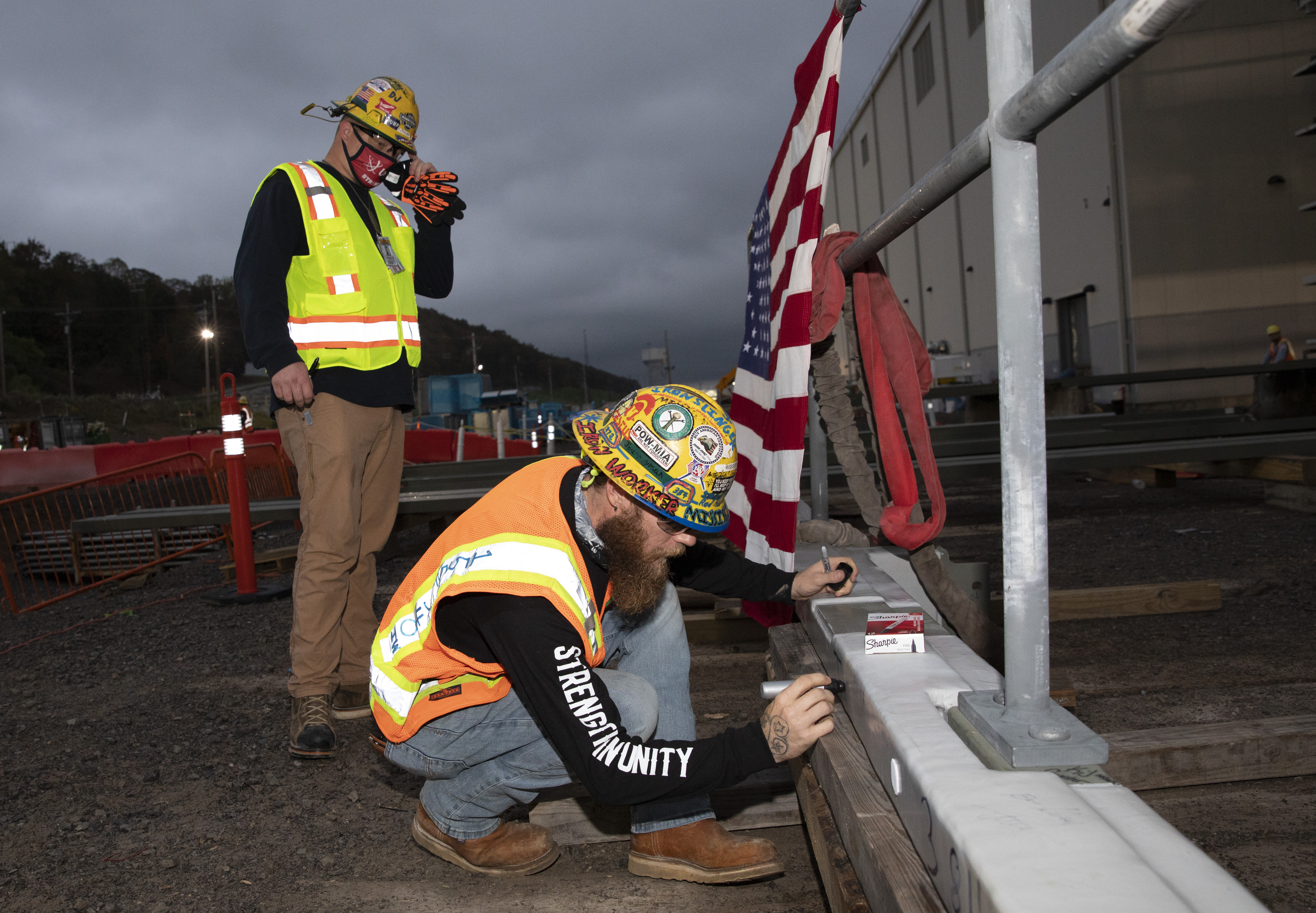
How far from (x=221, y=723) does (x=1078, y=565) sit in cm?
436

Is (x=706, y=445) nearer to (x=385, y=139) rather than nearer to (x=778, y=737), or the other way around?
(x=778, y=737)

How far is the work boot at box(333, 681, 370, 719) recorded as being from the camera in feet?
10.1

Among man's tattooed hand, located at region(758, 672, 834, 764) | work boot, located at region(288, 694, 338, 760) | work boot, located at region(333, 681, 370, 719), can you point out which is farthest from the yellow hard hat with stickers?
work boot, located at region(333, 681, 370, 719)

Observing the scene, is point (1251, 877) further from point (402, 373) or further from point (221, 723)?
point (221, 723)

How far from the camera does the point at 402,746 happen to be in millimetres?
2043

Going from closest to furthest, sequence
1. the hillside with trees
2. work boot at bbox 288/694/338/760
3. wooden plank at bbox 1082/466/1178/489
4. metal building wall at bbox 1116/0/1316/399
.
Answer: work boot at bbox 288/694/338/760, wooden plank at bbox 1082/466/1178/489, metal building wall at bbox 1116/0/1316/399, the hillside with trees

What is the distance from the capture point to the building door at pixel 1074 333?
2012 cm

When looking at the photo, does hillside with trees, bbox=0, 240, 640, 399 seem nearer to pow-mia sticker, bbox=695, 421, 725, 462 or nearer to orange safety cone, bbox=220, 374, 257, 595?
orange safety cone, bbox=220, 374, 257, 595

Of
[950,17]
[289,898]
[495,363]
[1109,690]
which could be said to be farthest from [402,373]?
[495,363]

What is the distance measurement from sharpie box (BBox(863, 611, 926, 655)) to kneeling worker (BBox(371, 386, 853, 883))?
0.67 ft

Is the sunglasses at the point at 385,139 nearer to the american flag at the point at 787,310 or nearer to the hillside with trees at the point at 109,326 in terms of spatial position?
the american flag at the point at 787,310

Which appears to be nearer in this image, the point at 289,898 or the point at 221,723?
the point at 289,898

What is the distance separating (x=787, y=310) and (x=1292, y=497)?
17.4 feet

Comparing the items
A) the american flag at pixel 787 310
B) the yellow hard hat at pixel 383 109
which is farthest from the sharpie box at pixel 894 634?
the yellow hard hat at pixel 383 109
